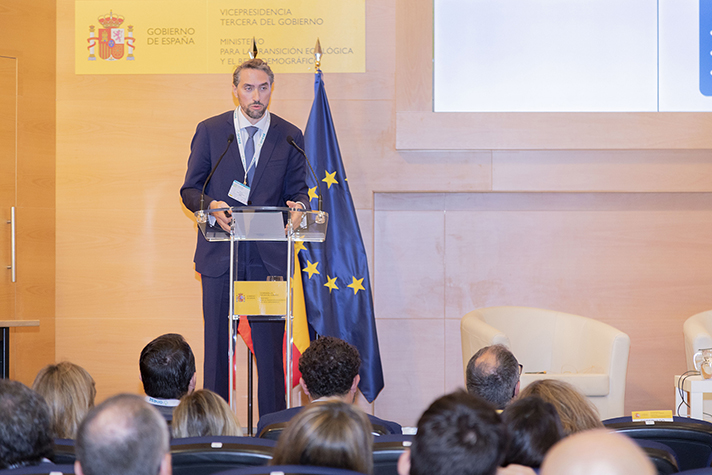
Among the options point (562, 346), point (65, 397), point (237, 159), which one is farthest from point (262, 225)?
point (562, 346)

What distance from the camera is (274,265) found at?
13.1 ft

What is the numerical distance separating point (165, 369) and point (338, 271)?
227 cm

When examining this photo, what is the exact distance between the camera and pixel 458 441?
1358 millimetres

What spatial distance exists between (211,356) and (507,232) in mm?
2430

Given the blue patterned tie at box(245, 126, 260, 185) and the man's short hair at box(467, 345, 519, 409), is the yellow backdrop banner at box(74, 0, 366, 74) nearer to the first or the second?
the blue patterned tie at box(245, 126, 260, 185)

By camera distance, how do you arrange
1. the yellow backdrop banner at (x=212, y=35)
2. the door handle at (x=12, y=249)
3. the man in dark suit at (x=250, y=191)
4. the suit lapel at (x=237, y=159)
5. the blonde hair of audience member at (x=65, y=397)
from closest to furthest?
the blonde hair of audience member at (x=65, y=397)
the man in dark suit at (x=250, y=191)
the suit lapel at (x=237, y=159)
the door handle at (x=12, y=249)
the yellow backdrop banner at (x=212, y=35)

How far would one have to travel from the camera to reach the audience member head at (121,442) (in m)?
1.37

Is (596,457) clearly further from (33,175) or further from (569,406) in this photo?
(33,175)

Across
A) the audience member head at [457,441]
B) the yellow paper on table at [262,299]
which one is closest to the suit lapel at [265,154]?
the yellow paper on table at [262,299]

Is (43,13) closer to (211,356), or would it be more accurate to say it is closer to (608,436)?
(211,356)

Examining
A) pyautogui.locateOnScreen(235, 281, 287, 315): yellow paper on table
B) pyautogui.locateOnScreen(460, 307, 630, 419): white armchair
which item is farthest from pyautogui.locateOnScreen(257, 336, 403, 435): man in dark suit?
pyautogui.locateOnScreen(460, 307, 630, 419): white armchair

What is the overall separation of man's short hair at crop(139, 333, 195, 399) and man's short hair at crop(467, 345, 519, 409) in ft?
3.64

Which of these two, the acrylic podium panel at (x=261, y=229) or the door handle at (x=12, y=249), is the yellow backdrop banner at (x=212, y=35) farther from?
the acrylic podium panel at (x=261, y=229)

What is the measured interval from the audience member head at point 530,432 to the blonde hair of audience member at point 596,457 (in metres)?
0.43
